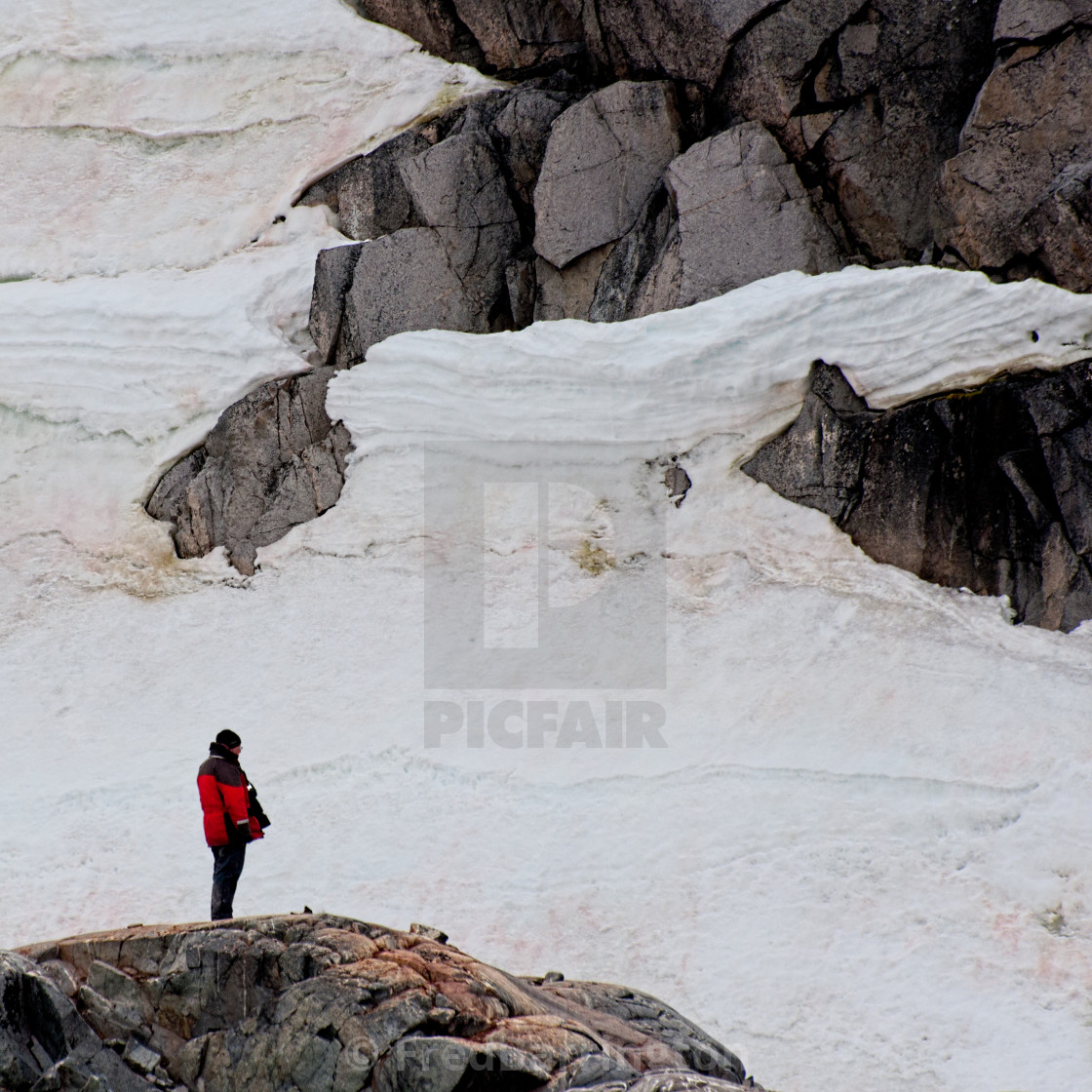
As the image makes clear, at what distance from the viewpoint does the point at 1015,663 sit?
14.6 metres

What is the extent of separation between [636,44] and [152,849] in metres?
12.6

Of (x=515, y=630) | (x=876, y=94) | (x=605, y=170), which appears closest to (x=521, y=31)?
(x=605, y=170)

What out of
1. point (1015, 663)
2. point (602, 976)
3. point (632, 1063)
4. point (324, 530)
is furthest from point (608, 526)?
point (632, 1063)

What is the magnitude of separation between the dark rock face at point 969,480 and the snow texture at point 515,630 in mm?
363

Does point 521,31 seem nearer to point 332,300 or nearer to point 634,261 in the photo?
point 634,261

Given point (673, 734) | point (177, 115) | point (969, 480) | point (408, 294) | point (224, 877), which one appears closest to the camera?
point (224, 877)

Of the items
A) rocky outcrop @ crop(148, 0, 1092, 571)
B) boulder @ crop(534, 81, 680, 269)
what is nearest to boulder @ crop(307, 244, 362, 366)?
rocky outcrop @ crop(148, 0, 1092, 571)

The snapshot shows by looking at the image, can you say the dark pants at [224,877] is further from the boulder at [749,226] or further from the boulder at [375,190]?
the boulder at [375,190]

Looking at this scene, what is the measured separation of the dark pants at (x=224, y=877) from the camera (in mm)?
10125

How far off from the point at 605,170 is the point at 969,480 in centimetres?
665

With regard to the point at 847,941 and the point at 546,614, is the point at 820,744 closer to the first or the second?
the point at 847,941

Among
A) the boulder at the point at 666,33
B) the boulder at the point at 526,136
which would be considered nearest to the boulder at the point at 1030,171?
the boulder at the point at 666,33

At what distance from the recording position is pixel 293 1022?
8.05 m

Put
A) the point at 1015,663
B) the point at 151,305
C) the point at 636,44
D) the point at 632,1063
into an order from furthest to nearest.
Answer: the point at 151,305, the point at 636,44, the point at 1015,663, the point at 632,1063
